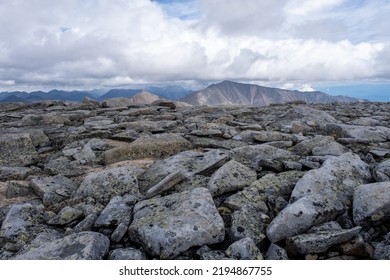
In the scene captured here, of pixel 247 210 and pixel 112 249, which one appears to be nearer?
pixel 112 249

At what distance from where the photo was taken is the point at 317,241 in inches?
202

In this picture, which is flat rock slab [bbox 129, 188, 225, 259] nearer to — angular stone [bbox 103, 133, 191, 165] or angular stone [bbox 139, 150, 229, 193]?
angular stone [bbox 139, 150, 229, 193]

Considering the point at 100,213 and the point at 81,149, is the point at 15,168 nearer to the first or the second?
the point at 81,149

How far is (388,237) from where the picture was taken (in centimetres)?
556

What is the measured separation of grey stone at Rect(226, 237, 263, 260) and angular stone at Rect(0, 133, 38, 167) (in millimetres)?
8828

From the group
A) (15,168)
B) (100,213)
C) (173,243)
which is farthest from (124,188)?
(15,168)

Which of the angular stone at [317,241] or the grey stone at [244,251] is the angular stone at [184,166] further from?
the angular stone at [317,241]

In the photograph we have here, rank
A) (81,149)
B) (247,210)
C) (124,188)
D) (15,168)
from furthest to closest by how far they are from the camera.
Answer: (81,149) → (15,168) → (124,188) → (247,210)

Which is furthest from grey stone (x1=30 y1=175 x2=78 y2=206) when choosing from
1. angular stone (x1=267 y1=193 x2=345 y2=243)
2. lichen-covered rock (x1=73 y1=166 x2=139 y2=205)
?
angular stone (x1=267 y1=193 x2=345 y2=243)

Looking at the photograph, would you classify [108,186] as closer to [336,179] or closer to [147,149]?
[147,149]

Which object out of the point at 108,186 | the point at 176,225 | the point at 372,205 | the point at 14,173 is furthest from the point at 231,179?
the point at 14,173

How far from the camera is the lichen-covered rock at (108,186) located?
299 inches

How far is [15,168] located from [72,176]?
2.25m
